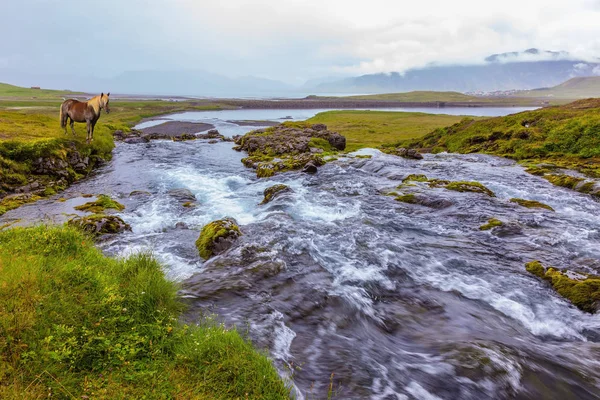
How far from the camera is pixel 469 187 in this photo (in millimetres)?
23594

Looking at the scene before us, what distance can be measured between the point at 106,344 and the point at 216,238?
8.29 metres

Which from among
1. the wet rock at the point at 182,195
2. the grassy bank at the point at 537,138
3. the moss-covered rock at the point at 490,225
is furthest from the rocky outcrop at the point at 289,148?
the moss-covered rock at the point at 490,225

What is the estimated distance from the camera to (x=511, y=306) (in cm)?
1007

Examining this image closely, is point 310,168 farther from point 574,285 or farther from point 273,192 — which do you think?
point 574,285

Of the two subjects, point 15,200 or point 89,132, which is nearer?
point 15,200

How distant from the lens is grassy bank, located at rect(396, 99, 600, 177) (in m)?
32.3

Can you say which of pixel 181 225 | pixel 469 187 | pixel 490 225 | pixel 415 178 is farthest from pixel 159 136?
pixel 490 225

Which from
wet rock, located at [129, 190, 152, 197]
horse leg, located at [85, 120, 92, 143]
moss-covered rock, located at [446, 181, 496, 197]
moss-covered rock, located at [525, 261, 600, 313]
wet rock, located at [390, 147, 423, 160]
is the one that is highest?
horse leg, located at [85, 120, 92, 143]

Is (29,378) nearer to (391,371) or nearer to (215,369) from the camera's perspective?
(215,369)

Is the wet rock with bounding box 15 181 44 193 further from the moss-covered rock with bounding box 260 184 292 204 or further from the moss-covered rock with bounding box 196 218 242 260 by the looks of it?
the moss-covered rock with bounding box 260 184 292 204

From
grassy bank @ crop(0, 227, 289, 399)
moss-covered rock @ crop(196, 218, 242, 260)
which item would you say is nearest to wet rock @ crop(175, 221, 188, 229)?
moss-covered rock @ crop(196, 218, 242, 260)

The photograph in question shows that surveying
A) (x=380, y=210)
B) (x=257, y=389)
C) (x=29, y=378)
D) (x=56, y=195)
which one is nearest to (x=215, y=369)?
(x=257, y=389)

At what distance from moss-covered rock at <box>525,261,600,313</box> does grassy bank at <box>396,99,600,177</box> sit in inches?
818

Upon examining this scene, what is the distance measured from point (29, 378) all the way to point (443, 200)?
2179 centimetres
